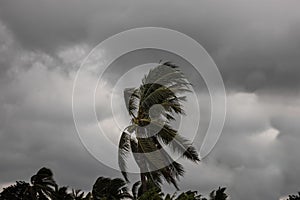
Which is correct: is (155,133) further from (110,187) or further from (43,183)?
(43,183)

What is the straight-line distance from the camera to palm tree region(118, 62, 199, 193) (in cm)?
3167

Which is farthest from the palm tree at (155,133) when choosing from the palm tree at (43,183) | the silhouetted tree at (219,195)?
the palm tree at (43,183)

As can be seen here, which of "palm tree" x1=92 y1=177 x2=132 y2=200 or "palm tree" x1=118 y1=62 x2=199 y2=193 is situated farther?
"palm tree" x1=92 y1=177 x2=132 y2=200

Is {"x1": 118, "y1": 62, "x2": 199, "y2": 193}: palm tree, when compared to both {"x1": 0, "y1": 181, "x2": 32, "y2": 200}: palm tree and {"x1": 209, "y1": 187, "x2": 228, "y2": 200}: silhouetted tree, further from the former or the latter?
{"x1": 0, "y1": 181, "x2": 32, "y2": 200}: palm tree

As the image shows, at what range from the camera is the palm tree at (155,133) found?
3167cm

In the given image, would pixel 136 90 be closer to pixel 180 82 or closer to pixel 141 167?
pixel 180 82

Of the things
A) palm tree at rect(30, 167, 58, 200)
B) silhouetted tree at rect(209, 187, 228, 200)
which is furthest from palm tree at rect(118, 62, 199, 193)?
palm tree at rect(30, 167, 58, 200)

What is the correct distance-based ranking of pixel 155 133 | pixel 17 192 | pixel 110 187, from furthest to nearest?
pixel 17 192, pixel 110 187, pixel 155 133

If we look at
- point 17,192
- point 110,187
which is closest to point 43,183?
point 17,192

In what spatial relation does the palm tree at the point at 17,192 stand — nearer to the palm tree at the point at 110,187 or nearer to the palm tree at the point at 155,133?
the palm tree at the point at 110,187

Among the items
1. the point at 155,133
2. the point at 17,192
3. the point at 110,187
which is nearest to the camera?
the point at 155,133

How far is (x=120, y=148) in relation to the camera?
3189cm

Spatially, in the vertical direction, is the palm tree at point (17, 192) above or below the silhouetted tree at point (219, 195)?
above

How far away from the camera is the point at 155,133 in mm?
32406
